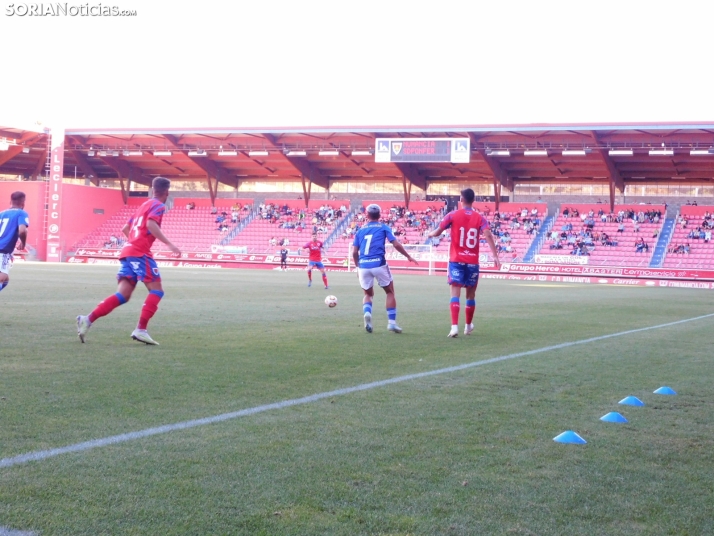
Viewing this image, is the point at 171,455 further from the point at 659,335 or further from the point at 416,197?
the point at 416,197

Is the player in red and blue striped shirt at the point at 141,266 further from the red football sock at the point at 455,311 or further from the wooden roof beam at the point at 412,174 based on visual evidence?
the wooden roof beam at the point at 412,174

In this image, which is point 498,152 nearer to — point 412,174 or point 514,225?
point 514,225

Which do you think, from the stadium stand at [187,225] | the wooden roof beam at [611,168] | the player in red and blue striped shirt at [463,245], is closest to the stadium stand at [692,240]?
the wooden roof beam at [611,168]

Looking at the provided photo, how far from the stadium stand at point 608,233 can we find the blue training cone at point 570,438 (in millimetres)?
44424

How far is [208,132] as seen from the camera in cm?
5269

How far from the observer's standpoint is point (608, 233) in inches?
2013

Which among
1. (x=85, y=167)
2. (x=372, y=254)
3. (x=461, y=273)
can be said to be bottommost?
(x=461, y=273)

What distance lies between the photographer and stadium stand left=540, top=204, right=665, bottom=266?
48.1 metres

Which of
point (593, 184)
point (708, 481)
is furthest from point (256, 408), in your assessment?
point (593, 184)

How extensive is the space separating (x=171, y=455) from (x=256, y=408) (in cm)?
137

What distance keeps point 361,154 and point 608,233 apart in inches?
675

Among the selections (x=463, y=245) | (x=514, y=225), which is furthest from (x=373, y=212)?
(x=514, y=225)

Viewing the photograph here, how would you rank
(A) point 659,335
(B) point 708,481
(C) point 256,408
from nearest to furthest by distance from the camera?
(B) point 708,481 → (C) point 256,408 → (A) point 659,335

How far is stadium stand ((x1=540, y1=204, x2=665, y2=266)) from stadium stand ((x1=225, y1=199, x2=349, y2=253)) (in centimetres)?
1590
